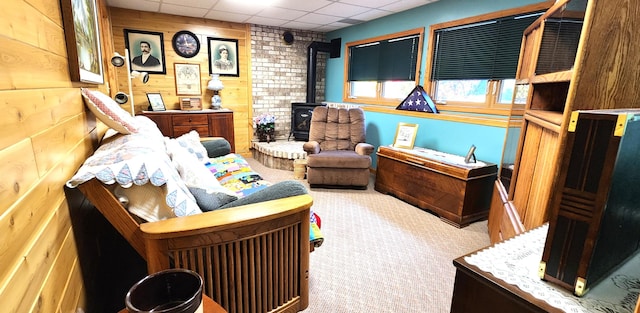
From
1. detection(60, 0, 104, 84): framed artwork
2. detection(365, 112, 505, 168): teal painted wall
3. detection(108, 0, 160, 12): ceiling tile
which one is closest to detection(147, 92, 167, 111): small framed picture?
detection(108, 0, 160, 12): ceiling tile

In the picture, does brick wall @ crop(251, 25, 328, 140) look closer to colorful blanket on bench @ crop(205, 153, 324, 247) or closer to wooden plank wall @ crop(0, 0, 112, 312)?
colorful blanket on bench @ crop(205, 153, 324, 247)

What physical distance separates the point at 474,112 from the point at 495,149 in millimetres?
481

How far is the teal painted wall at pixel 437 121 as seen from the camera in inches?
118

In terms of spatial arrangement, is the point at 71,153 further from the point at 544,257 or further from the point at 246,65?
the point at 246,65

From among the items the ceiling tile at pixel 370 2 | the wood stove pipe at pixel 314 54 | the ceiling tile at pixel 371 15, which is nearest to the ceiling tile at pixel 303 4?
the ceiling tile at pixel 370 2

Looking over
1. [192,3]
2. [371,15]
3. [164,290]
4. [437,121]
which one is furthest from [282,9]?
[164,290]

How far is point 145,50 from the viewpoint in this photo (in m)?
4.37

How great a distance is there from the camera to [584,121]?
68 cm

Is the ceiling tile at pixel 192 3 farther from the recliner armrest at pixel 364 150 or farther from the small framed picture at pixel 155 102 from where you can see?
the recliner armrest at pixel 364 150

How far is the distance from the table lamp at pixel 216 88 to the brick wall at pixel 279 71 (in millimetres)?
665

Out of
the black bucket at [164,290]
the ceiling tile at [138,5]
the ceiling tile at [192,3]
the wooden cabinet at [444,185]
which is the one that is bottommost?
the wooden cabinet at [444,185]

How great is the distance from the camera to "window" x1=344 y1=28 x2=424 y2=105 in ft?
12.8

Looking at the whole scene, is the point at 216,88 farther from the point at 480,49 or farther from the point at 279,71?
the point at 480,49

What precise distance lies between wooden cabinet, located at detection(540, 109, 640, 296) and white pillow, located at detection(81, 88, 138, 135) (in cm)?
202
